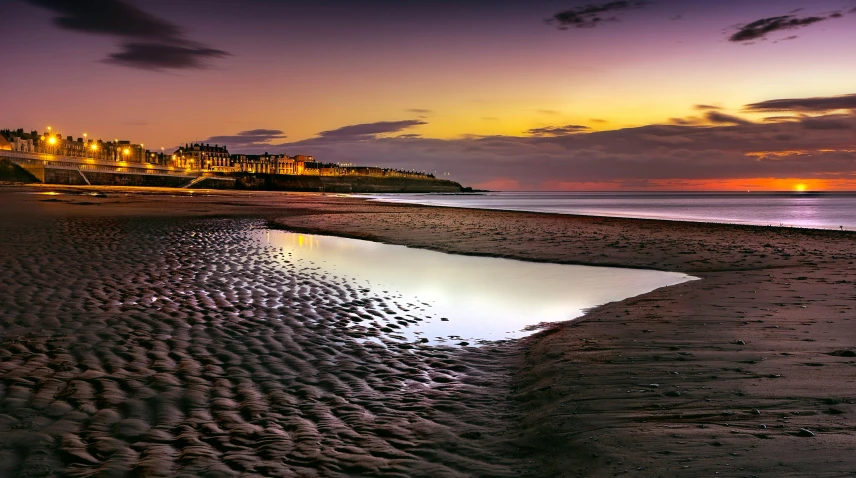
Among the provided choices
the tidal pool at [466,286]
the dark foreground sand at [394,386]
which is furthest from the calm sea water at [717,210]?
the dark foreground sand at [394,386]

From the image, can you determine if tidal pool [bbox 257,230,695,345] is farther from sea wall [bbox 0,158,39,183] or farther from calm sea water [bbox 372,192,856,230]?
sea wall [bbox 0,158,39,183]

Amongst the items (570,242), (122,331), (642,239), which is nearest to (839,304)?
(122,331)

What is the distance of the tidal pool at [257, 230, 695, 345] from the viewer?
10797mm

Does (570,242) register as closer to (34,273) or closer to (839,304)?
(839,304)

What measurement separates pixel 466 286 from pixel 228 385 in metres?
9.17

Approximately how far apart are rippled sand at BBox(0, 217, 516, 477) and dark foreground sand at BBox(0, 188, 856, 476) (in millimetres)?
27

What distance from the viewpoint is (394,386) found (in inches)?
276

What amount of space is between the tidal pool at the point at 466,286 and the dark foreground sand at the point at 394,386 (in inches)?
34.6

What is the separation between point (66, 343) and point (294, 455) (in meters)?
5.30

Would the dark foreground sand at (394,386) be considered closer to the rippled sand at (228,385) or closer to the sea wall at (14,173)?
the rippled sand at (228,385)

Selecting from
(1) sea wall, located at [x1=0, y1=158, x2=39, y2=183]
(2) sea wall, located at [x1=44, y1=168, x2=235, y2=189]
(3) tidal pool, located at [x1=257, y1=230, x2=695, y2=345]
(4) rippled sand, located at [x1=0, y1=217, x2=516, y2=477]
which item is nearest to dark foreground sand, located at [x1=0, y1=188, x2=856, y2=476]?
(4) rippled sand, located at [x1=0, y1=217, x2=516, y2=477]

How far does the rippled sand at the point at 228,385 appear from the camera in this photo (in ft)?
15.9

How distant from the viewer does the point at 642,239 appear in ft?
92.7

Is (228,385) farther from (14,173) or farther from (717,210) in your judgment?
(14,173)
